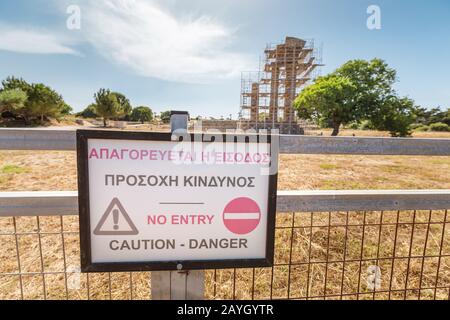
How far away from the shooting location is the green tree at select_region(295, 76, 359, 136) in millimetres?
28750

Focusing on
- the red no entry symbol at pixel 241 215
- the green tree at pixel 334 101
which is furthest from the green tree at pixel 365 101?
the red no entry symbol at pixel 241 215

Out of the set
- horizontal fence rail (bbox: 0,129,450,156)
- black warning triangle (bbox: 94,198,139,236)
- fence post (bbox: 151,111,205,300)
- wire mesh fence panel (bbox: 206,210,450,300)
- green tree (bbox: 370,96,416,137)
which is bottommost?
wire mesh fence panel (bbox: 206,210,450,300)

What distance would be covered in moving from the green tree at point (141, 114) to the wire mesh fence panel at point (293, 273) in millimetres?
89530

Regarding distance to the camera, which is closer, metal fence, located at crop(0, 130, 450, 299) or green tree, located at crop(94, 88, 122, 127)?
metal fence, located at crop(0, 130, 450, 299)

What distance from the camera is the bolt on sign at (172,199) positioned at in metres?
1.17

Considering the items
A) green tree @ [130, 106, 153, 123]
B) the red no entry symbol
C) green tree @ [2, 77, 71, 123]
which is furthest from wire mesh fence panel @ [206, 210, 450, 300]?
green tree @ [130, 106, 153, 123]

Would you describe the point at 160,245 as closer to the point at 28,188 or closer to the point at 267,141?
the point at 267,141

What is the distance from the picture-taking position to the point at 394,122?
28125mm

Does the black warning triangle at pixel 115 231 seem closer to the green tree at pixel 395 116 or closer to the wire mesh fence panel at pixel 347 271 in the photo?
the wire mesh fence panel at pixel 347 271

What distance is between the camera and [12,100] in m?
37.1

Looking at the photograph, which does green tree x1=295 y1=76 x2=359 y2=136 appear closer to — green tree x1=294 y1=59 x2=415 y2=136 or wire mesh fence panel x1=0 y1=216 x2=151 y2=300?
green tree x1=294 y1=59 x2=415 y2=136

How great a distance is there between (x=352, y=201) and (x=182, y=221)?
101 cm

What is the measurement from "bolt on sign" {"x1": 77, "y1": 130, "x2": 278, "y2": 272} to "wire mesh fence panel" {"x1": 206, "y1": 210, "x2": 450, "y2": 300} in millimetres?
658
